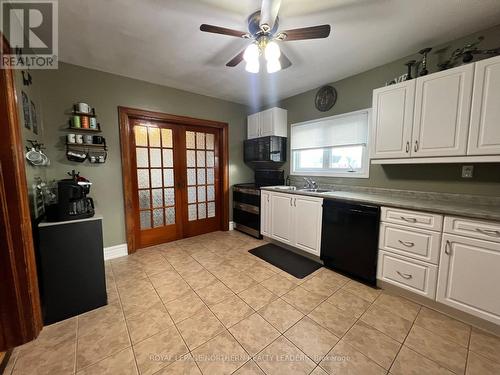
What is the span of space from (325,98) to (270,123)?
962 mm

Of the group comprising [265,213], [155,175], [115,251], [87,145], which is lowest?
[115,251]

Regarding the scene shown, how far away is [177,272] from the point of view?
7.80ft

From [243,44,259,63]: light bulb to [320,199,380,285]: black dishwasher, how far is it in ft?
5.60

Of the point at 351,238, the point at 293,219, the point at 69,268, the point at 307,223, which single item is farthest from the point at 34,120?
the point at 351,238

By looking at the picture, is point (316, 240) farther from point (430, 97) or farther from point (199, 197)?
point (199, 197)

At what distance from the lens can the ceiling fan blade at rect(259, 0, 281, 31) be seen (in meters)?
1.28

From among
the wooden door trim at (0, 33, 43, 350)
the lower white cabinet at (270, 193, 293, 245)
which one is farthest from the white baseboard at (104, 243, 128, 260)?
the lower white cabinet at (270, 193, 293, 245)

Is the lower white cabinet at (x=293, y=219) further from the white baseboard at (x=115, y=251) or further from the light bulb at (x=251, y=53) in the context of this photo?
the white baseboard at (x=115, y=251)

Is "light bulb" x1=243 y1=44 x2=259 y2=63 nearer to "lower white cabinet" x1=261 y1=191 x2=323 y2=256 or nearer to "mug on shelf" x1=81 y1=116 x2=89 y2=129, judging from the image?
"lower white cabinet" x1=261 y1=191 x2=323 y2=256

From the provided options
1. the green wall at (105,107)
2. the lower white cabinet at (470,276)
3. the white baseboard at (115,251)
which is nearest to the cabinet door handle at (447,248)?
the lower white cabinet at (470,276)

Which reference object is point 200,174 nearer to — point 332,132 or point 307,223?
point 307,223

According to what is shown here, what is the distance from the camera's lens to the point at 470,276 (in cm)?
153

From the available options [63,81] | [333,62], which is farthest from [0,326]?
[333,62]

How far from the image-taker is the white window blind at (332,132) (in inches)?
105
